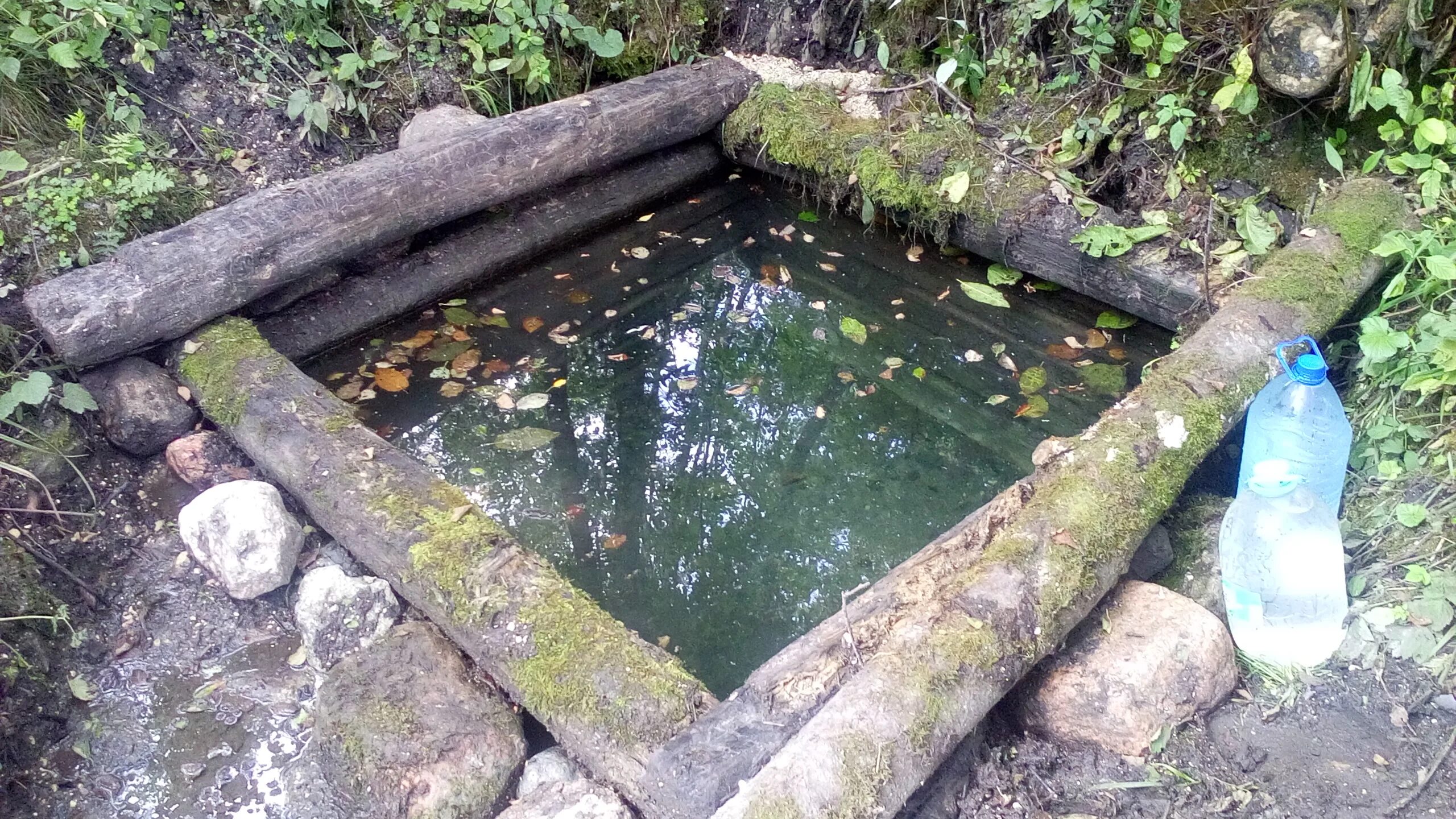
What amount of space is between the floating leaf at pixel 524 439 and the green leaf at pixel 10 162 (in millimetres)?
2065

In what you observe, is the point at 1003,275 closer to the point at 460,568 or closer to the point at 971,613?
the point at 971,613

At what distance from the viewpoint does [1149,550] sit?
275 cm

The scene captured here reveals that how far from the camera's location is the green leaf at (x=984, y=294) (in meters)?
4.25

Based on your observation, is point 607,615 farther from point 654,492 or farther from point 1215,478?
point 1215,478

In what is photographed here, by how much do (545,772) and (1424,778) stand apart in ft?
7.30

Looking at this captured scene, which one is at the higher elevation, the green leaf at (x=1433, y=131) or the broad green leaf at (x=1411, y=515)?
the green leaf at (x=1433, y=131)

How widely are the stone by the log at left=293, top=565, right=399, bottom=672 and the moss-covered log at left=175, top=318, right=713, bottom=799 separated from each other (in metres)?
0.07

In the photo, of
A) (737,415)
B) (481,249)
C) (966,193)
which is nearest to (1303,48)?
(966,193)

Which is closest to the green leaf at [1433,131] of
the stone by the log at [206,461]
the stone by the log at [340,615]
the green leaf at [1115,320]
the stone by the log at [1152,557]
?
the green leaf at [1115,320]

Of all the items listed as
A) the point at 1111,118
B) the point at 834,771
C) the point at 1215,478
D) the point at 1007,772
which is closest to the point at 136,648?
the point at 834,771

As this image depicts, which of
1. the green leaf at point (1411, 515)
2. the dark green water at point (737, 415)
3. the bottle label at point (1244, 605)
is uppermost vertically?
the green leaf at point (1411, 515)

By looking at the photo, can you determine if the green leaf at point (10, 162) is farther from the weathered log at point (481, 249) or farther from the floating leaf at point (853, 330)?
the floating leaf at point (853, 330)

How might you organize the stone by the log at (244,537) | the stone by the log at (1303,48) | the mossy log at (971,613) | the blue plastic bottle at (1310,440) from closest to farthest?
the mossy log at (971,613) → the blue plastic bottle at (1310,440) → the stone by the log at (244,537) → the stone by the log at (1303,48)

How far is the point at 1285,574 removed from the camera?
257 cm
